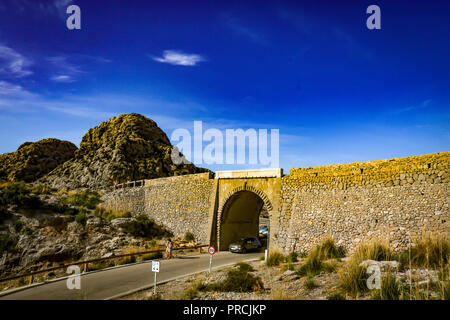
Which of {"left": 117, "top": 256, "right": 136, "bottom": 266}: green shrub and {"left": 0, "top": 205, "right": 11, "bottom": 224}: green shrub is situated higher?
{"left": 0, "top": 205, "right": 11, "bottom": 224}: green shrub

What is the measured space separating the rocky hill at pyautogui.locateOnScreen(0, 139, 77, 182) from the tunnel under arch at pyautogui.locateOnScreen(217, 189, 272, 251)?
51487 millimetres

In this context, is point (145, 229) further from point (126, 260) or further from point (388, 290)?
point (388, 290)

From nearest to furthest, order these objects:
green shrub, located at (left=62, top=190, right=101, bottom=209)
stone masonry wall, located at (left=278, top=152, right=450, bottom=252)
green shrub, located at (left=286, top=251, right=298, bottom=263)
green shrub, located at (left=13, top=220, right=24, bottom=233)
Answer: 1. stone masonry wall, located at (left=278, top=152, right=450, bottom=252)
2. green shrub, located at (left=286, top=251, right=298, bottom=263)
3. green shrub, located at (left=13, top=220, right=24, bottom=233)
4. green shrub, located at (left=62, top=190, right=101, bottom=209)

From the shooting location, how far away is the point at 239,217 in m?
25.4

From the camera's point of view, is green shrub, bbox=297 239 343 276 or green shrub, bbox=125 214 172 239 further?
green shrub, bbox=125 214 172 239

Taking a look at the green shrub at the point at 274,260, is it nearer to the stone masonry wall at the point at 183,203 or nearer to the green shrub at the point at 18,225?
the stone masonry wall at the point at 183,203

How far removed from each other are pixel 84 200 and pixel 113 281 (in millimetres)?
22494

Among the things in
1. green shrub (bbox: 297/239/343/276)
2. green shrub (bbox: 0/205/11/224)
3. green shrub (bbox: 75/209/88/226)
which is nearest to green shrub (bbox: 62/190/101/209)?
green shrub (bbox: 75/209/88/226)

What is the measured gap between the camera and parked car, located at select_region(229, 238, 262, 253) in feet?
74.0

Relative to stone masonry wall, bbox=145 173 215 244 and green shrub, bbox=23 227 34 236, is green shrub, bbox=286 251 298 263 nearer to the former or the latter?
stone masonry wall, bbox=145 173 215 244

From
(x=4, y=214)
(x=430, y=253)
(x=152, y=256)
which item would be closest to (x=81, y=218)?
(x=4, y=214)

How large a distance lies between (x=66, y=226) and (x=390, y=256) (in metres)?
23.8

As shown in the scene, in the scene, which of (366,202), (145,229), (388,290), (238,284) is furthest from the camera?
(145,229)
